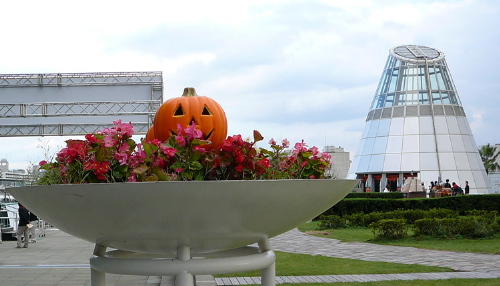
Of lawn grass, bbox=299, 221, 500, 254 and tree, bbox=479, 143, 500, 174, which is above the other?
tree, bbox=479, 143, 500, 174

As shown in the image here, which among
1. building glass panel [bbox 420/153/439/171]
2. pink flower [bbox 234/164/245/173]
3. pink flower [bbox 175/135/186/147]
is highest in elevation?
building glass panel [bbox 420/153/439/171]

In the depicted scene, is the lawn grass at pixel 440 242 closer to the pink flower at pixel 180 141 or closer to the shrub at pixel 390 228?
the shrub at pixel 390 228

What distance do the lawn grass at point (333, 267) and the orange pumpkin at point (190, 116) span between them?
6.40 metres

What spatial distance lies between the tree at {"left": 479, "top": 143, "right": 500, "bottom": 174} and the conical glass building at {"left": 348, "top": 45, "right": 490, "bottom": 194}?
1047 inches

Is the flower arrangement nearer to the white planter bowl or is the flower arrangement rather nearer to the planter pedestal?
the white planter bowl

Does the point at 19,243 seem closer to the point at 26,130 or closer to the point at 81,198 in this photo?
the point at 26,130

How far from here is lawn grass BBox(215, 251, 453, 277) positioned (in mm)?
10070

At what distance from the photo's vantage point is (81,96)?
23297 millimetres

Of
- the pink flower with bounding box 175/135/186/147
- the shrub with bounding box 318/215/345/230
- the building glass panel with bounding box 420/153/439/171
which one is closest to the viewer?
the pink flower with bounding box 175/135/186/147

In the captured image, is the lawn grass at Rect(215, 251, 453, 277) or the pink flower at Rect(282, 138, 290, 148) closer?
the pink flower at Rect(282, 138, 290, 148)

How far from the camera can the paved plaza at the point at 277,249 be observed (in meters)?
9.34

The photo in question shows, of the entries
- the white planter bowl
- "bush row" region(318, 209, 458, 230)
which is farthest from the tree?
the white planter bowl

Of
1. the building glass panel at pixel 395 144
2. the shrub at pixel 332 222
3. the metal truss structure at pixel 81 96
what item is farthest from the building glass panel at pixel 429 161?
the metal truss structure at pixel 81 96

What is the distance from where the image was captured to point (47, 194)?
2557 mm
